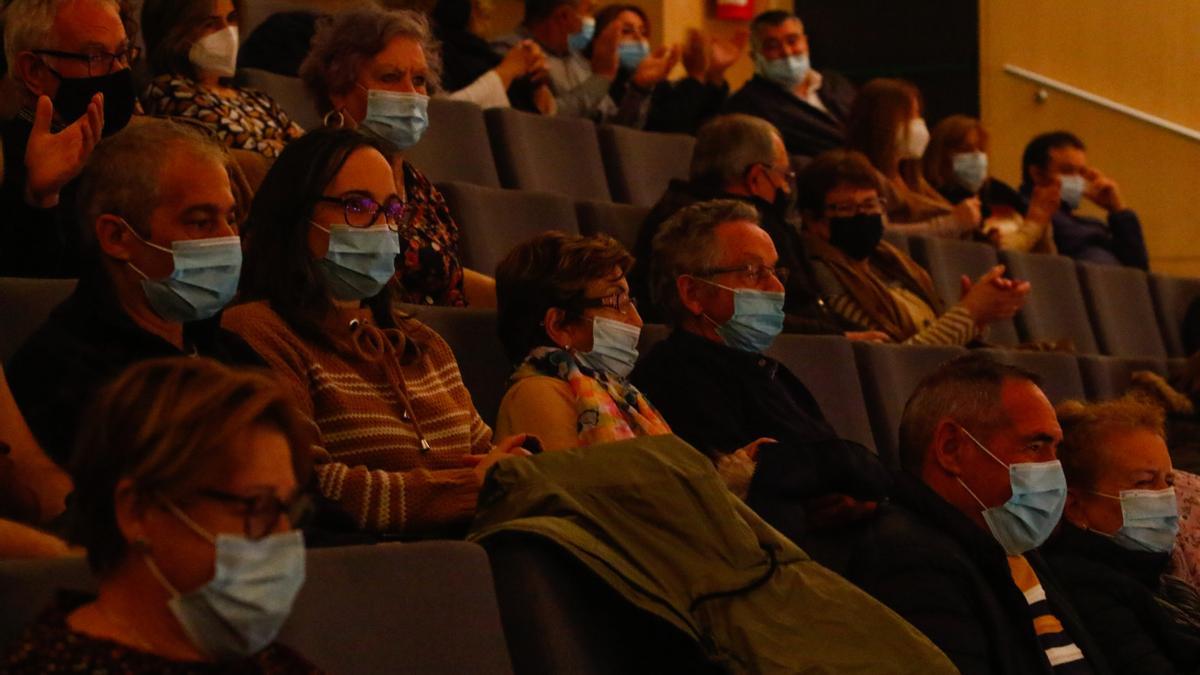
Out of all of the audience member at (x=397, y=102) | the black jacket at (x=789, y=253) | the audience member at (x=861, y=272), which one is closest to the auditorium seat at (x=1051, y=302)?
the audience member at (x=861, y=272)

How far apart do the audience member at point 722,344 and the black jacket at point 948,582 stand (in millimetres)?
226

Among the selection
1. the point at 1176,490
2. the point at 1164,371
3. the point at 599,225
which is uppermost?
the point at 599,225

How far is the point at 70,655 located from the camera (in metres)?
1.17

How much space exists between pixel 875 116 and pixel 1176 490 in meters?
1.84

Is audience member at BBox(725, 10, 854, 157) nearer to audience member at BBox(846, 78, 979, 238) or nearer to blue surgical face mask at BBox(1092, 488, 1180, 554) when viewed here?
audience member at BBox(846, 78, 979, 238)

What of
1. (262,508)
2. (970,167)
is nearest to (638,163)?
(970,167)

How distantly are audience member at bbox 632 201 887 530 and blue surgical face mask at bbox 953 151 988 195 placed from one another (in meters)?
2.23

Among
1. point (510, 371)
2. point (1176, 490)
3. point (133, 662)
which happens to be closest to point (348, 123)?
point (510, 371)

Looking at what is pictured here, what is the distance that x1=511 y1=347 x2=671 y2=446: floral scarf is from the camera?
2.26 meters

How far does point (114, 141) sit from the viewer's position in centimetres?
188

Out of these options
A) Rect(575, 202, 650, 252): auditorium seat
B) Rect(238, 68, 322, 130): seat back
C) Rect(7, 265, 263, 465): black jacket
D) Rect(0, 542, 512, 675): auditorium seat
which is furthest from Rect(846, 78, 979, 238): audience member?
Rect(0, 542, 512, 675): auditorium seat

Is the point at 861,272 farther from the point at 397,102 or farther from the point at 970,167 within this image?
the point at 970,167

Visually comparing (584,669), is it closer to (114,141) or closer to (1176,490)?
(114,141)

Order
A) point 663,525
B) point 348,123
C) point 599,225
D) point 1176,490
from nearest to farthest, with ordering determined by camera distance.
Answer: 1. point 663,525
2. point 348,123
3. point 1176,490
4. point 599,225
